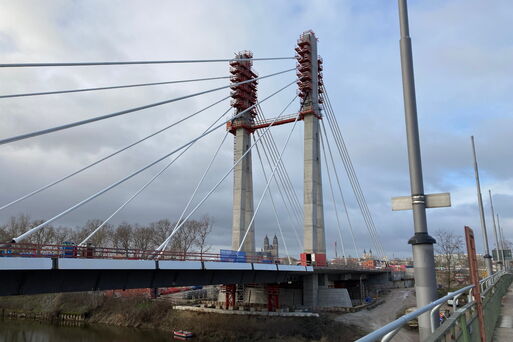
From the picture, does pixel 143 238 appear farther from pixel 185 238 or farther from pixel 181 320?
pixel 181 320

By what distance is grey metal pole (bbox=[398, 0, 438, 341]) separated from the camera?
673 cm

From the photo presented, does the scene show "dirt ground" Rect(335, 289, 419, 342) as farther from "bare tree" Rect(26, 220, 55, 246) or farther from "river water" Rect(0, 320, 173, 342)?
"bare tree" Rect(26, 220, 55, 246)

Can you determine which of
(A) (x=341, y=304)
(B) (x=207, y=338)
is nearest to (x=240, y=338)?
(B) (x=207, y=338)

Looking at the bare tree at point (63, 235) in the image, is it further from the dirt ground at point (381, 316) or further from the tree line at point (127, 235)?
the dirt ground at point (381, 316)

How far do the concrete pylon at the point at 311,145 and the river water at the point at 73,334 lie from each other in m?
18.4

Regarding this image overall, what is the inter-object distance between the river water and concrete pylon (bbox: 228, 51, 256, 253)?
13.0 meters

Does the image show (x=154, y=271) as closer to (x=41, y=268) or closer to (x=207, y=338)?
(x=41, y=268)

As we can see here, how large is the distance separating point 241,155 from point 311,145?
823cm

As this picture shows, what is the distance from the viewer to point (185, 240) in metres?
70.6

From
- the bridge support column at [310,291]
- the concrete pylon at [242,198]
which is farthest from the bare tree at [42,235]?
the bridge support column at [310,291]

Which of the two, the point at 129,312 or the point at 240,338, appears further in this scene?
the point at 129,312

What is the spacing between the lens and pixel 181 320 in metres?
43.0

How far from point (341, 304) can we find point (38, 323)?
3830 cm

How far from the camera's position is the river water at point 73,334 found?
4053cm
